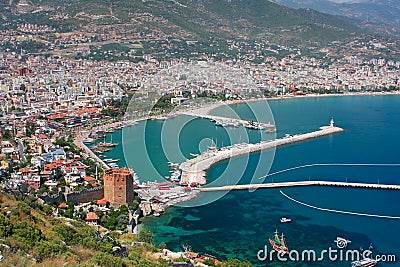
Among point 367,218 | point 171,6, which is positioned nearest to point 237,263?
point 367,218

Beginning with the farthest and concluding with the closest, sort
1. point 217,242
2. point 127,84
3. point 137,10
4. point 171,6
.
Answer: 1. point 171,6
2. point 137,10
3. point 127,84
4. point 217,242

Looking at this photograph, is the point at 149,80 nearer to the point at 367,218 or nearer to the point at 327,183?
the point at 327,183

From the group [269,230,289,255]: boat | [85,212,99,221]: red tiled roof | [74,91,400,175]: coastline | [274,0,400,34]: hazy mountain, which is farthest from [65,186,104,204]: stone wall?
[274,0,400,34]: hazy mountain

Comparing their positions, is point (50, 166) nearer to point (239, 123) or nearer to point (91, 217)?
point (91, 217)

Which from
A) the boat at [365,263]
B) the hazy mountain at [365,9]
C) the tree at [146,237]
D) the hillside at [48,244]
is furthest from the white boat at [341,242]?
the hazy mountain at [365,9]

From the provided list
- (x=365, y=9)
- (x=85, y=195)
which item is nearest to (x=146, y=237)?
(x=85, y=195)

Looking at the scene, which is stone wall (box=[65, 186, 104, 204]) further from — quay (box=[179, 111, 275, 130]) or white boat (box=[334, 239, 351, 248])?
quay (box=[179, 111, 275, 130])
